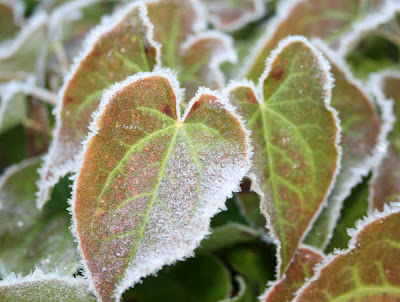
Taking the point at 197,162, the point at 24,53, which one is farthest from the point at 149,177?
the point at 24,53

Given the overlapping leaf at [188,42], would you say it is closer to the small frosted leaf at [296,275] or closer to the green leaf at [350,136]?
the green leaf at [350,136]

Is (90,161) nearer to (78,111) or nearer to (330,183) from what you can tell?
(78,111)

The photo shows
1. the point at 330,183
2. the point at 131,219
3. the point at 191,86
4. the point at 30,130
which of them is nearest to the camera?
the point at 131,219

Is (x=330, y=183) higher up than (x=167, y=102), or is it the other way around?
(x=167, y=102)

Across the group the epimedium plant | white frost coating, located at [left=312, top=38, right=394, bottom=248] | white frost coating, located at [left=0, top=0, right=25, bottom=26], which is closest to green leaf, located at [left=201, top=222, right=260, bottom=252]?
the epimedium plant

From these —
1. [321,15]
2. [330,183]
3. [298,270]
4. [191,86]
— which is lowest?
[298,270]

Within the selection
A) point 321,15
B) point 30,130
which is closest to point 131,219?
point 30,130
